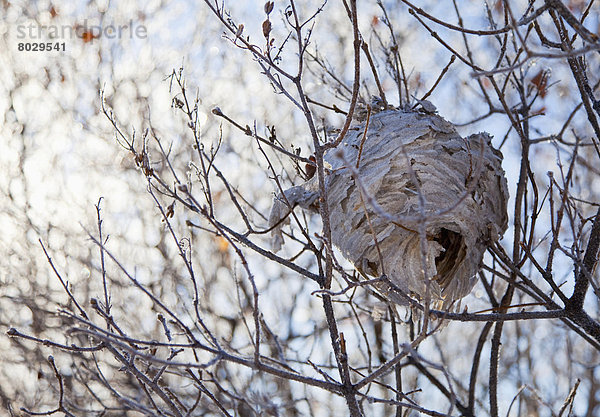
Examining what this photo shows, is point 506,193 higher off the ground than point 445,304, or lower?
higher

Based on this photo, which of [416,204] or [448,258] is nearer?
[416,204]

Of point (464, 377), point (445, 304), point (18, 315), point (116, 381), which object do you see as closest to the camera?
point (445, 304)

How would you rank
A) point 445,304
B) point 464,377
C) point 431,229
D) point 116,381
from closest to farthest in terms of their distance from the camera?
1. point 431,229
2. point 445,304
3. point 116,381
4. point 464,377

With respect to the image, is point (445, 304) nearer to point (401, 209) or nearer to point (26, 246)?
point (401, 209)

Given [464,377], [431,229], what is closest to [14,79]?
[431,229]

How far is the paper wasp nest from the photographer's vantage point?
320 cm

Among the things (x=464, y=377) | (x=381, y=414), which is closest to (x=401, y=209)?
(x=381, y=414)

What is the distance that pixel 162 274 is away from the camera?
7.11 m

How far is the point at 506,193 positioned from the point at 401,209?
58 centimetres

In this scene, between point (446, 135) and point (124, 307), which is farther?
point (124, 307)

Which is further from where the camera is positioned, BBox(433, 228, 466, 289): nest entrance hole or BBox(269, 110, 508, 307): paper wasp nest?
BBox(433, 228, 466, 289): nest entrance hole

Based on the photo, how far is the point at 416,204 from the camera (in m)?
3.20

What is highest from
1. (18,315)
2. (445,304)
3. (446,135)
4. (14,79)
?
(14,79)

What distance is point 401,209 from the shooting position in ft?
10.7
